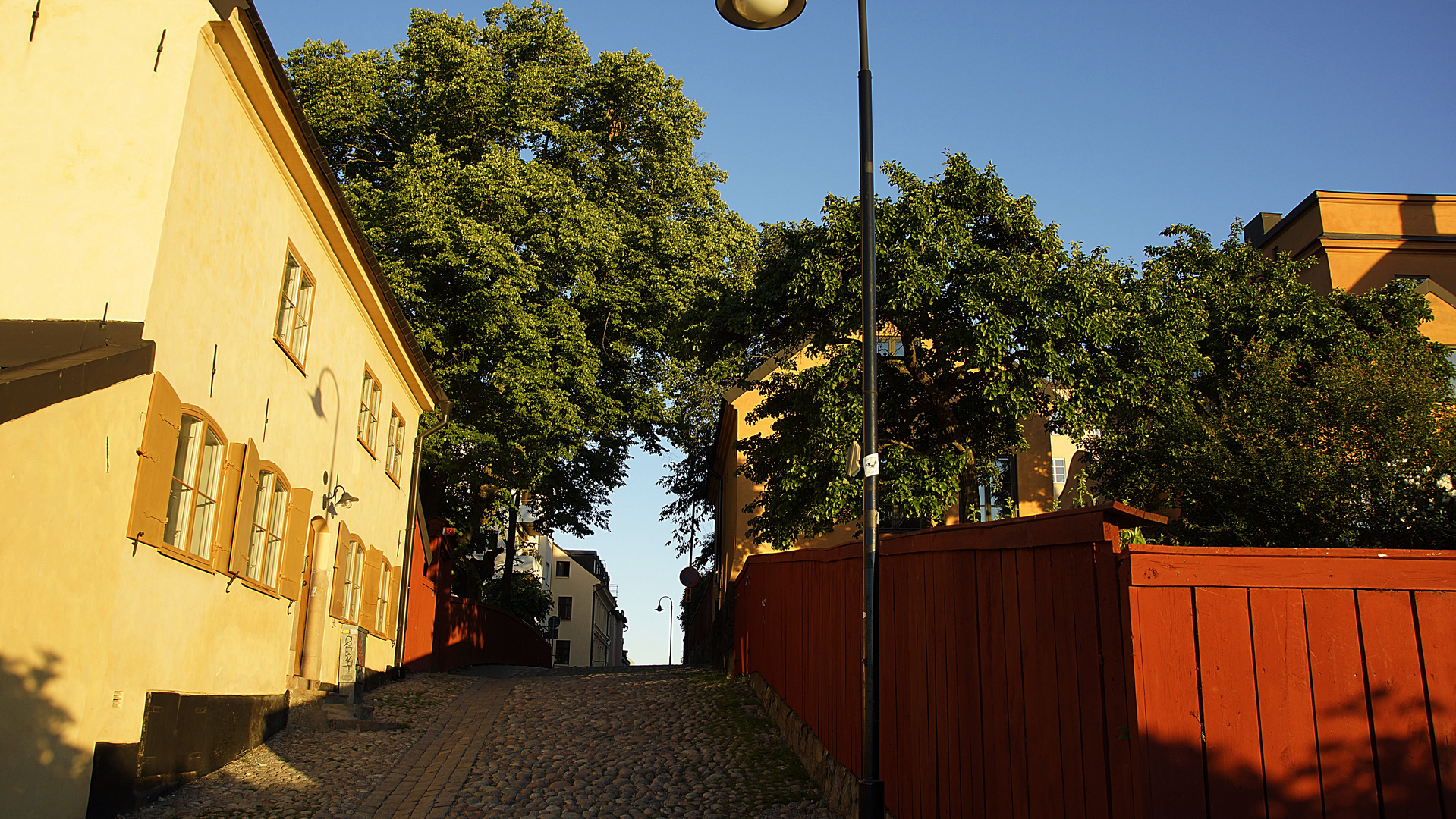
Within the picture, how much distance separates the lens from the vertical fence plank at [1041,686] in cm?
466

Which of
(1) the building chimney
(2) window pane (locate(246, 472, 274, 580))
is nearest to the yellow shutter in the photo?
(2) window pane (locate(246, 472, 274, 580))

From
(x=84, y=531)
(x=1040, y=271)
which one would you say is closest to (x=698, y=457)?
(x=1040, y=271)

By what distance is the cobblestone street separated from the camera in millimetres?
8602

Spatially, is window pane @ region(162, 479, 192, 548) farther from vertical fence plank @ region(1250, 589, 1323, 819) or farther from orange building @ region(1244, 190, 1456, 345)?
orange building @ region(1244, 190, 1456, 345)

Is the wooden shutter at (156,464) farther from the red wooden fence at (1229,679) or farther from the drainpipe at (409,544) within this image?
the drainpipe at (409,544)

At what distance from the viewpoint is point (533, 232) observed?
24766 millimetres

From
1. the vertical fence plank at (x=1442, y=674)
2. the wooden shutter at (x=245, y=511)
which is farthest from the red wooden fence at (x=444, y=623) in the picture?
the vertical fence plank at (x=1442, y=674)

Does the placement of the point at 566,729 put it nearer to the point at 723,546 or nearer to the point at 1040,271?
the point at 1040,271

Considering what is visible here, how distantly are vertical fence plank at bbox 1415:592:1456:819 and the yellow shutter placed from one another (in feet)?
42.9

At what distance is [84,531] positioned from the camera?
7223 mm

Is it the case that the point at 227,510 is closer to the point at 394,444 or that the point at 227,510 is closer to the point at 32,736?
the point at 32,736

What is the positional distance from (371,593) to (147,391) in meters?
9.24

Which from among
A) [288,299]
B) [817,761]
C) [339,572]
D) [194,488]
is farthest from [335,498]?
[817,761]

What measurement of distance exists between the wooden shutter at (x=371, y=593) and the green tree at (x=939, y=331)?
22.4ft
